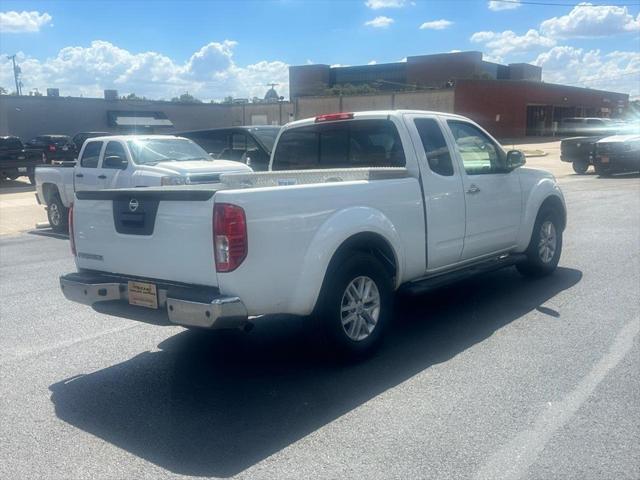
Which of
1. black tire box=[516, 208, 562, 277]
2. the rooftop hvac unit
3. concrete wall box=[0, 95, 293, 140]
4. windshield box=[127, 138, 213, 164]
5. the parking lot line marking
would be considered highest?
the rooftop hvac unit

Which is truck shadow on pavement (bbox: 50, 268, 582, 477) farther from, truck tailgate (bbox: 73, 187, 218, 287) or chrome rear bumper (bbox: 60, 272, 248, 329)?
truck tailgate (bbox: 73, 187, 218, 287)

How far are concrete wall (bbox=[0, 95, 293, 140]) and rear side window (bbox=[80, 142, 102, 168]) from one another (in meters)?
29.6

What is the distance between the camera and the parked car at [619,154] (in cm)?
2234

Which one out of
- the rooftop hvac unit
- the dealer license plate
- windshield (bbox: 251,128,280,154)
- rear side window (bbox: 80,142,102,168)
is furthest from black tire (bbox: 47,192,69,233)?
the rooftop hvac unit

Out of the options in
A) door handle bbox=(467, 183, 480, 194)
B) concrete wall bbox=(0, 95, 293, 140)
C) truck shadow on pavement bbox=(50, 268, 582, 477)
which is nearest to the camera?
truck shadow on pavement bbox=(50, 268, 582, 477)

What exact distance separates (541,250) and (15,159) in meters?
21.6

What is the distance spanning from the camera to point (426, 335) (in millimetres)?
6188

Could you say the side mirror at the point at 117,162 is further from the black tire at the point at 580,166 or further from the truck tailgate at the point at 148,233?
the black tire at the point at 580,166

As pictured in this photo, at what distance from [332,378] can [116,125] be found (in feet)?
140

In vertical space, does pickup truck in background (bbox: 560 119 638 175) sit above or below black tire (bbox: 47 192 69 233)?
above

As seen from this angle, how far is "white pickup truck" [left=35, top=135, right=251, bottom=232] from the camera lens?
12102 millimetres

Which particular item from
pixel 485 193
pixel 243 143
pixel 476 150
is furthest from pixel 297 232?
pixel 243 143

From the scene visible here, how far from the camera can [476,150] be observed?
714 cm

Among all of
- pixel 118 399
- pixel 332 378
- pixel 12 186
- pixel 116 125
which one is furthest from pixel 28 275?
pixel 116 125
